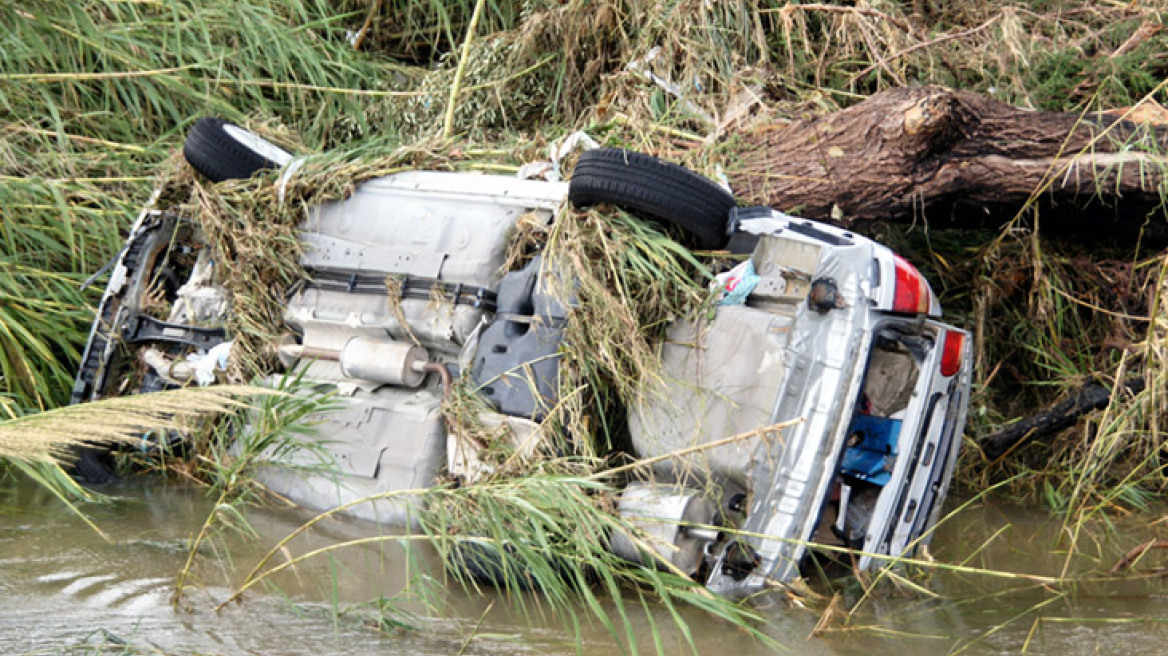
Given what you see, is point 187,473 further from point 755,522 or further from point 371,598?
point 755,522

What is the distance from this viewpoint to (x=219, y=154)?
4980 millimetres

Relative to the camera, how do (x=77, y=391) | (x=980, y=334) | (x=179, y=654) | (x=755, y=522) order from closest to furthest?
(x=179, y=654) < (x=755, y=522) < (x=77, y=391) < (x=980, y=334)

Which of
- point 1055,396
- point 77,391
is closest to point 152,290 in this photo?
point 77,391

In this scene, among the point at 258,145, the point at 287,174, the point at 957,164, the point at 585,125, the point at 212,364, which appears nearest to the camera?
the point at 957,164

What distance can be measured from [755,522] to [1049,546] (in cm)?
134

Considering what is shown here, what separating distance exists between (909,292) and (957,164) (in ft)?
3.32

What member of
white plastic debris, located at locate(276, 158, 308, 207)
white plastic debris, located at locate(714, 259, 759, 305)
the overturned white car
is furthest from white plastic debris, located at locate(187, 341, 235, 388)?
white plastic debris, located at locate(714, 259, 759, 305)

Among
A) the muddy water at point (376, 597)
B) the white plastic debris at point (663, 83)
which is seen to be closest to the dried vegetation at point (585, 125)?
the white plastic debris at point (663, 83)

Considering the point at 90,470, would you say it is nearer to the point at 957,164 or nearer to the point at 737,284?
the point at 737,284

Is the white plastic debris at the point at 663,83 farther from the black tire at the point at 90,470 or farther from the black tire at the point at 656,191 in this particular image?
the black tire at the point at 90,470

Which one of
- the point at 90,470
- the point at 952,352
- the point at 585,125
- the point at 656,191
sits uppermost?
the point at 585,125

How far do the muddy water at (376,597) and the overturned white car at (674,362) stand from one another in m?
0.25

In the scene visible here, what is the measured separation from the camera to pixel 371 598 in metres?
3.55

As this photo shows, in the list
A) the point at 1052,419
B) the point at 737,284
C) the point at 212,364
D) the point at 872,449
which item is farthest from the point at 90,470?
the point at 1052,419
